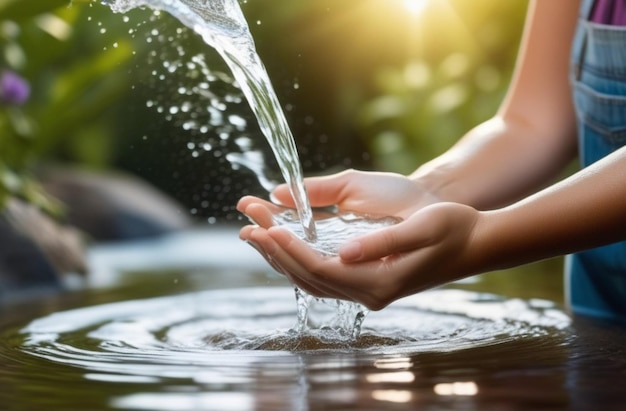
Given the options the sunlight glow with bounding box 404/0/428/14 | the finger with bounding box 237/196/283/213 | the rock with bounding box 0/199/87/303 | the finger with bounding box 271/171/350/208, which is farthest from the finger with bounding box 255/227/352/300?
the sunlight glow with bounding box 404/0/428/14

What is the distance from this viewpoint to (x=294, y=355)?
1.46 meters

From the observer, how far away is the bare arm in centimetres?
177

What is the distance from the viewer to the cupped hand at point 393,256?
1.32m

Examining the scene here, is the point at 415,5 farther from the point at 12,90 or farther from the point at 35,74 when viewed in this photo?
the point at 12,90

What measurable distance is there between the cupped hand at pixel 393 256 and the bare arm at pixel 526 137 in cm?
37

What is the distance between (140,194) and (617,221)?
4717mm

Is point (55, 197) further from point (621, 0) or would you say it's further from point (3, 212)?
point (621, 0)

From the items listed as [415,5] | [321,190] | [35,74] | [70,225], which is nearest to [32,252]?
[35,74]

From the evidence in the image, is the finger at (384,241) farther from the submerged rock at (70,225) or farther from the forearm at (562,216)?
the submerged rock at (70,225)

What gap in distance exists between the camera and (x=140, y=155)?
7.16m

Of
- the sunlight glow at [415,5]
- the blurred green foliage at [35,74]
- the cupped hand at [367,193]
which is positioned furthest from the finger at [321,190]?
the sunlight glow at [415,5]

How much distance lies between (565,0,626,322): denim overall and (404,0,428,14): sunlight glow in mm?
4686

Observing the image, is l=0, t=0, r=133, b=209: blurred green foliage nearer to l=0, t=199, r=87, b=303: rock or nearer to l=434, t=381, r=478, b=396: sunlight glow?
l=0, t=199, r=87, b=303: rock

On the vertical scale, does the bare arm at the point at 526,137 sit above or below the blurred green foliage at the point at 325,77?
below
